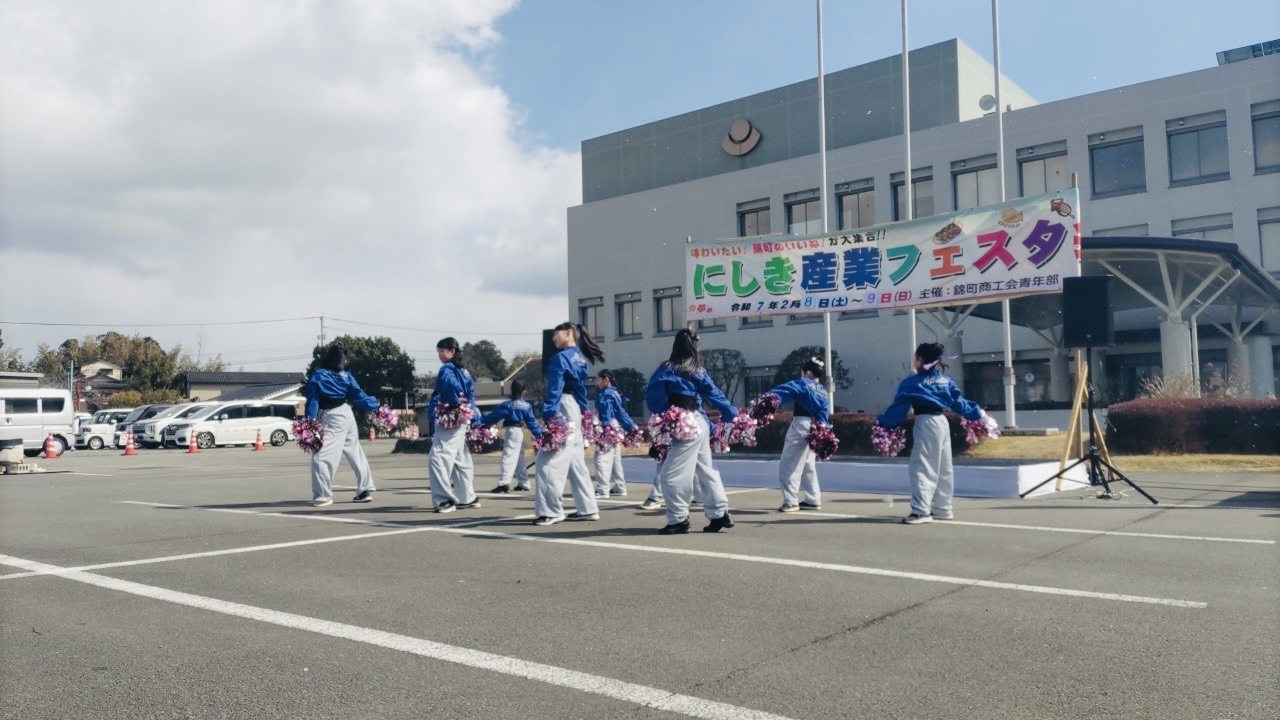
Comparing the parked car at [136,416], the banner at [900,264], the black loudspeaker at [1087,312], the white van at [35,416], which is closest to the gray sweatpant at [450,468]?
the black loudspeaker at [1087,312]

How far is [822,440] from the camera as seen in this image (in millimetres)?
10805

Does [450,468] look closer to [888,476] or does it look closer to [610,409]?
[610,409]

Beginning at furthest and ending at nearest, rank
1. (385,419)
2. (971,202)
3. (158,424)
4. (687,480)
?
(158,424) → (971,202) → (385,419) → (687,480)

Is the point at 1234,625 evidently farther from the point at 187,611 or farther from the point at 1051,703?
the point at 187,611

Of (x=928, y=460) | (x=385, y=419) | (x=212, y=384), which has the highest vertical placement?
(x=212, y=384)

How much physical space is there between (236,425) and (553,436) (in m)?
30.9

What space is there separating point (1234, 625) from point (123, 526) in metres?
9.99

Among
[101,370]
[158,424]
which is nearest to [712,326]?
[158,424]

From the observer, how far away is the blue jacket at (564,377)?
31.8ft

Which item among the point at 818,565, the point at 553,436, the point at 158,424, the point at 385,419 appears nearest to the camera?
the point at 818,565

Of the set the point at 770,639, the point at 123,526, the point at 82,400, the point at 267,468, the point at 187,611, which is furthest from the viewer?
the point at 82,400

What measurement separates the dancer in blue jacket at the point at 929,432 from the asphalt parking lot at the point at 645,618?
0.46 m

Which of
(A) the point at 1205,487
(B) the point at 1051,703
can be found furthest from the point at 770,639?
(A) the point at 1205,487

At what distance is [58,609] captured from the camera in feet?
19.7
